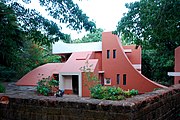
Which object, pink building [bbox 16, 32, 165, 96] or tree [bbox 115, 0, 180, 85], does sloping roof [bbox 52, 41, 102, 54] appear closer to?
pink building [bbox 16, 32, 165, 96]

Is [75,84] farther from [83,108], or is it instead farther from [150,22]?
[83,108]

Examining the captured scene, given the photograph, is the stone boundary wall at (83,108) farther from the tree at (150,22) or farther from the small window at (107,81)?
the small window at (107,81)

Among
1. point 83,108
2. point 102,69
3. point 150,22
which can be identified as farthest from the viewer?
point 102,69

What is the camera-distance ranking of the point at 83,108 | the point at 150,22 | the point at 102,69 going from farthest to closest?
the point at 102,69, the point at 150,22, the point at 83,108

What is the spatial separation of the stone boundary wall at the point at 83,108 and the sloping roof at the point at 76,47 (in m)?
13.0

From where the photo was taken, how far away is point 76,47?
56.8 feet

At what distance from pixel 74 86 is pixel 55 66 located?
7.81 feet

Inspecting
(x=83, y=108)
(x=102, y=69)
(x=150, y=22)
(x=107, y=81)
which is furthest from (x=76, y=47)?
(x=83, y=108)

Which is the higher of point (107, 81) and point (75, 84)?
point (107, 81)

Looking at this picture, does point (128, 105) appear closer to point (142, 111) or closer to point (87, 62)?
point (142, 111)

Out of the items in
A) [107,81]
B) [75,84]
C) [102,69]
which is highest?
[102,69]

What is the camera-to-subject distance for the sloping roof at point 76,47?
639 inches

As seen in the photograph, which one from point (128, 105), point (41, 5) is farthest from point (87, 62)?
point (128, 105)

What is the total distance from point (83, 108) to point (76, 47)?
15.0 m
